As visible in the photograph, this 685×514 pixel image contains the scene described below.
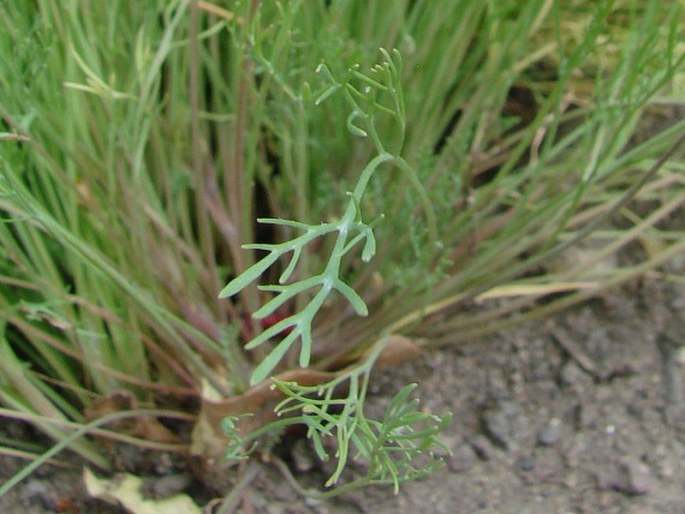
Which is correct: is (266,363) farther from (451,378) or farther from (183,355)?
(451,378)

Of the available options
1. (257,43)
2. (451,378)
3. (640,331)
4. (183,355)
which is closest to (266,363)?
(257,43)

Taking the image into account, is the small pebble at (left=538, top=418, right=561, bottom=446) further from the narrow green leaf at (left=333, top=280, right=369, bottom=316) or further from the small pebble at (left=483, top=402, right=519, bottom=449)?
the narrow green leaf at (left=333, top=280, right=369, bottom=316)

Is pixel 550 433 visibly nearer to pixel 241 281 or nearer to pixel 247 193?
pixel 247 193

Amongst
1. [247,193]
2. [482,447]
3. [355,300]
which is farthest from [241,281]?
[482,447]

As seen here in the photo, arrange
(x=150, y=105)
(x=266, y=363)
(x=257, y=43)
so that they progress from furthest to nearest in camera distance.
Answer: (x=150, y=105) → (x=257, y=43) → (x=266, y=363)

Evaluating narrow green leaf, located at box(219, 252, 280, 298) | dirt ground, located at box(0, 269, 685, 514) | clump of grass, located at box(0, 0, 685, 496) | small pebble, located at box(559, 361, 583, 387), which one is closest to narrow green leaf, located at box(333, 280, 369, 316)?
narrow green leaf, located at box(219, 252, 280, 298)

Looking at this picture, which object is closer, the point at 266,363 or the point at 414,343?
the point at 266,363

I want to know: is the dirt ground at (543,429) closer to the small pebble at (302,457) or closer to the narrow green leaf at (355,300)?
the small pebble at (302,457)

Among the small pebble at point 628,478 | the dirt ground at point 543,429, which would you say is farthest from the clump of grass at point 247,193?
the small pebble at point 628,478
